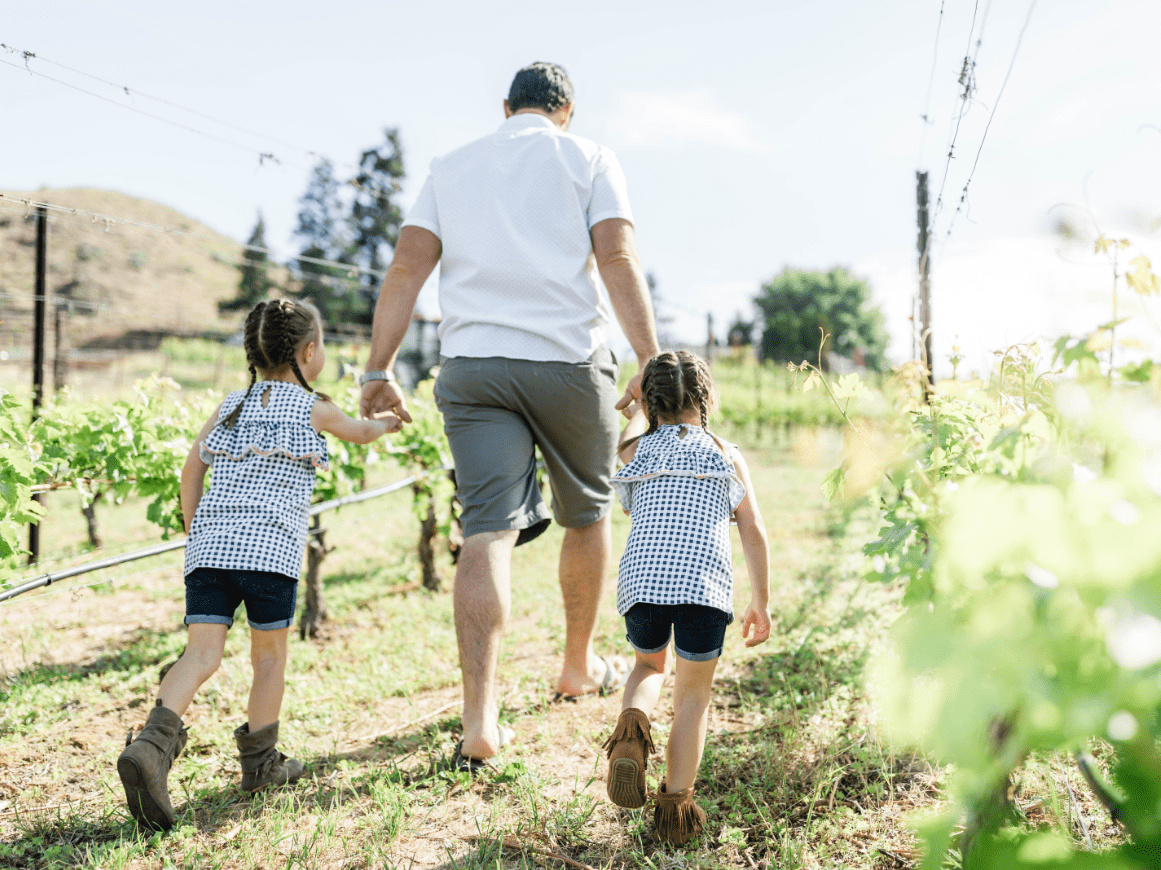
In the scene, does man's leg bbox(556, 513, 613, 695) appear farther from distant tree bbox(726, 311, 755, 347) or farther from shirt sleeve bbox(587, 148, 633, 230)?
distant tree bbox(726, 311, 755, 347)

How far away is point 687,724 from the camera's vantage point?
1.75 meters

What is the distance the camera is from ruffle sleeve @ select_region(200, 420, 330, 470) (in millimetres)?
2168

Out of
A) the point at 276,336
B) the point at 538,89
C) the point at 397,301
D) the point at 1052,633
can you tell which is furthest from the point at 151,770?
the point at 538,89

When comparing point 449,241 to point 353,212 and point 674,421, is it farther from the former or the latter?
point 353,212

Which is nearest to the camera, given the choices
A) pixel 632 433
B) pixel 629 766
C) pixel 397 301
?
pixel 629 766

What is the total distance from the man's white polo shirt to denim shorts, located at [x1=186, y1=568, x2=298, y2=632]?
0.86 m

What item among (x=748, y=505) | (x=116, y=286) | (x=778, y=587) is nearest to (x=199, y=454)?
(x=748, y=505)

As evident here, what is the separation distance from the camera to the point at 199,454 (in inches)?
88.2

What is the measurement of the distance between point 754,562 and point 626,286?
94cm

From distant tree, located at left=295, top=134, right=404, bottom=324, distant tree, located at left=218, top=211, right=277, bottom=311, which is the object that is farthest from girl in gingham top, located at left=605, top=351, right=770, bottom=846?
distant tree, located at left=218, top=211, right=277, bottom=311

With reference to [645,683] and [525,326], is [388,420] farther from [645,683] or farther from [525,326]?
[645,683]

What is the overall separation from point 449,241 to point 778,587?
8.40ft

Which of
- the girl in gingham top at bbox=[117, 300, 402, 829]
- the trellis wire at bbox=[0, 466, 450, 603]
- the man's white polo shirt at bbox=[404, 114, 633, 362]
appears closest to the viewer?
the girl in gingham top at bbox=[117, 300, 402, 829]

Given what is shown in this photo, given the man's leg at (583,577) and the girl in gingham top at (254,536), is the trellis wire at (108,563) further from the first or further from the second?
the man's leg at (583,577)
